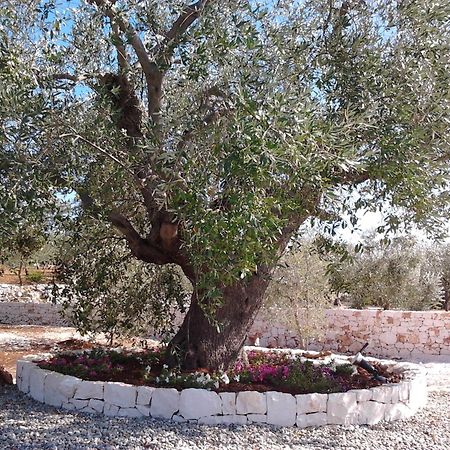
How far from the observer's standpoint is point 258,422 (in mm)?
6664

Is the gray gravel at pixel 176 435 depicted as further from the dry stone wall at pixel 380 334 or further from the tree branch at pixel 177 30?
the dry stone wall at pixel 380 334

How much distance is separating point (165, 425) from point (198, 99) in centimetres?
337

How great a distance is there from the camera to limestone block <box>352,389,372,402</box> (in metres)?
7.05

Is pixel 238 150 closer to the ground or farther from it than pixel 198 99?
closer to the ground

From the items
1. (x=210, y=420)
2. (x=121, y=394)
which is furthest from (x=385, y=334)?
(x=121, y=394)

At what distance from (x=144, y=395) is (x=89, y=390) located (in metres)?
0.67

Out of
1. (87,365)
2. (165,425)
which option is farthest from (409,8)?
(87,365)

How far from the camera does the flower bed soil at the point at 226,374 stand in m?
7.26

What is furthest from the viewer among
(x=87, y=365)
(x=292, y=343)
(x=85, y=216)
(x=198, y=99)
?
(x=292, y=343)

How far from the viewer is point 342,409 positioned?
271 inches

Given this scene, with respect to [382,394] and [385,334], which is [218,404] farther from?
[385,334]

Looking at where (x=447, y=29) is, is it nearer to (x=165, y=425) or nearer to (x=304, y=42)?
(x=304, y=42)

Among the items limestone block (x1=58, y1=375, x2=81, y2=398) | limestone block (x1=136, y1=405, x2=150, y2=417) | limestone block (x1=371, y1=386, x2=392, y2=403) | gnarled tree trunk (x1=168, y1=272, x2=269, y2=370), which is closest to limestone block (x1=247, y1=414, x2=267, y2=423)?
limestone block (x1=136, y1=405, x2=150, y2=417)

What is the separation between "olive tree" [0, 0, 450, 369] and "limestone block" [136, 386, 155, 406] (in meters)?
1.18
